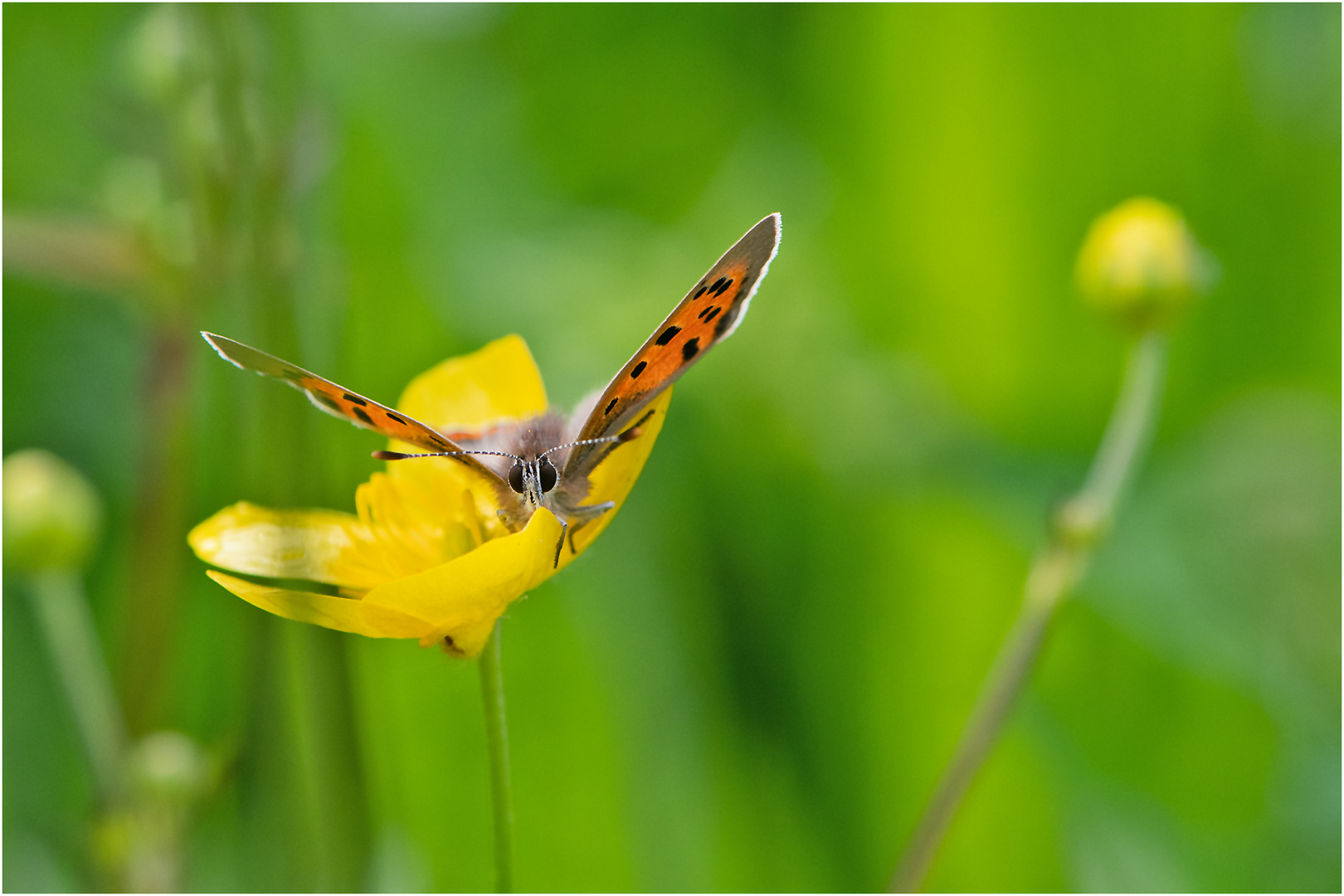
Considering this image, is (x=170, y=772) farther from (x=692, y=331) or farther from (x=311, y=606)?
(x=692, y=331)

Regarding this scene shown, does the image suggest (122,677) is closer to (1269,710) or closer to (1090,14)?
(1269,710)

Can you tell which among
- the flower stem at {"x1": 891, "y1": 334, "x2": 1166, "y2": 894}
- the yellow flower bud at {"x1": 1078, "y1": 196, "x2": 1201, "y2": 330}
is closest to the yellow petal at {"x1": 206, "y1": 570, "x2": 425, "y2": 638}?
the flower stem at {"x1": 891, "y1": 334, "x2": 1166, "y2": 894}

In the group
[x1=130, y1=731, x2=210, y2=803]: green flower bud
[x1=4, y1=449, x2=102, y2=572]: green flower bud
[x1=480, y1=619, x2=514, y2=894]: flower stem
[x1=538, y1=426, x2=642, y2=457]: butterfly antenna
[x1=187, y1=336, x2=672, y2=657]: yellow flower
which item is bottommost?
[x1=130, y1=731, x2=210, y2=803]: green flower bud

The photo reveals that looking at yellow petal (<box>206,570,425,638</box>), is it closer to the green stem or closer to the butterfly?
the butterfly

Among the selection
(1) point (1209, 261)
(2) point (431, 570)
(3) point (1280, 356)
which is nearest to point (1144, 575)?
(1) point (1209, 261)

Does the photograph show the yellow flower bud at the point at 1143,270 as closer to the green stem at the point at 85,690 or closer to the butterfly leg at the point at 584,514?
the butterfly leg at the point at 584,514

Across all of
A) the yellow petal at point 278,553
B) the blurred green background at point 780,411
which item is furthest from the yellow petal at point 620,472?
the blurred green background at point 780,411
